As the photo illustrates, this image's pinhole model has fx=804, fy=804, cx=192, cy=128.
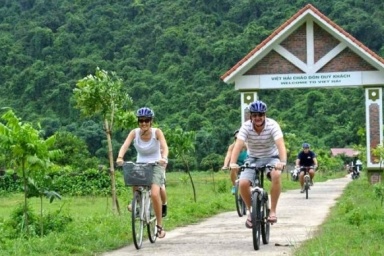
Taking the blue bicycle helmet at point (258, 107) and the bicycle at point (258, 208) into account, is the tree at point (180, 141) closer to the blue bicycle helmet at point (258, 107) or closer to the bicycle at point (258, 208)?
the bicycle at point (258, 208)

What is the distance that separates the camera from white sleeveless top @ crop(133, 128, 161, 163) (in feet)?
34.4

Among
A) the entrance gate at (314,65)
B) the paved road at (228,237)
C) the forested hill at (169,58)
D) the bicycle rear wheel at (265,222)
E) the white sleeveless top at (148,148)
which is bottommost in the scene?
the paved road at (228,237)

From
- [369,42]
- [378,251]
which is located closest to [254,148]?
[378,251]

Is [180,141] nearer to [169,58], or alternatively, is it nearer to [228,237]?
[228,237]

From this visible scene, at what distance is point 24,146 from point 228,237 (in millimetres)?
3324

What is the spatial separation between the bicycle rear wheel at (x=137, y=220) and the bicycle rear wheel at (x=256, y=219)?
58.3 inches

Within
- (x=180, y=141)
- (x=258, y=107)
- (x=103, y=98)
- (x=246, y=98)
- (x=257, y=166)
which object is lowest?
(x=257, y=166)

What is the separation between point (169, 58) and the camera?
8194cm

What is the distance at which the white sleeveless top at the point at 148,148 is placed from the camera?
10484 millimetres

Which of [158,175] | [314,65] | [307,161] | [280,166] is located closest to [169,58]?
[314,65]

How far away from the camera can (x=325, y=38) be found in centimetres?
2505

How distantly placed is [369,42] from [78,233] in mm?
72246

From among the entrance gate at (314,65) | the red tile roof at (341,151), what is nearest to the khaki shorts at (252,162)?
the entrance gate at (314,65)

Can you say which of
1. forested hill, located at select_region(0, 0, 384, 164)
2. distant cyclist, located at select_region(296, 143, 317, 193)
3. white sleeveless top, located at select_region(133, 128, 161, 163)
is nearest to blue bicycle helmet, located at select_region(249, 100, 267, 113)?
white sleeveless top, located at select_region(133, 128, 161, 163)
